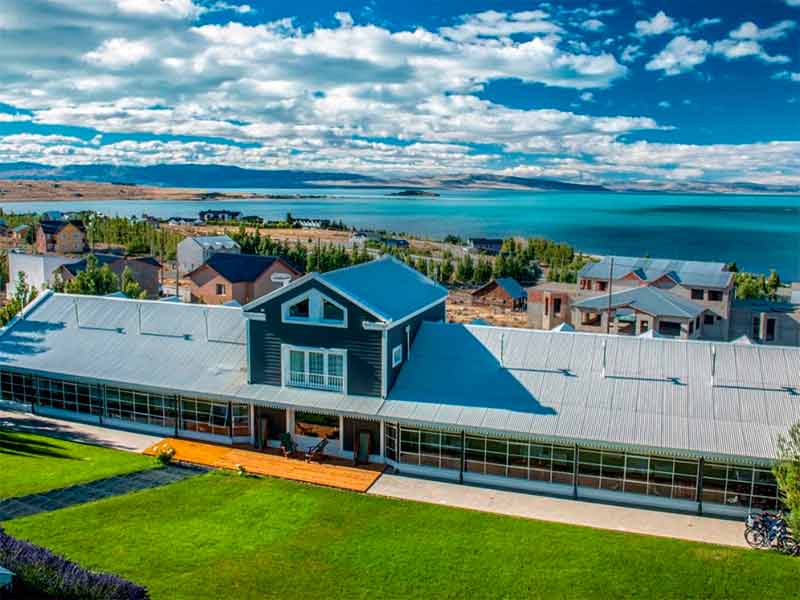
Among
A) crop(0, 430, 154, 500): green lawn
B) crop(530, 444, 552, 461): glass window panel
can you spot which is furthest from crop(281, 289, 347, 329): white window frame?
crop(530, 444, 552, 461): glass window panel

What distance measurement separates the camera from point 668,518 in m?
21.4

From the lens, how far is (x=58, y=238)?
104 meters

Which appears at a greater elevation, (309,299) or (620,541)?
(309,299)

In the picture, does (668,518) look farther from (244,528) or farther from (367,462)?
(244,528)

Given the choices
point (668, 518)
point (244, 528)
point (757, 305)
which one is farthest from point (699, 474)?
point (757, 305)

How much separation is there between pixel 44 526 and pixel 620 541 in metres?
15.6

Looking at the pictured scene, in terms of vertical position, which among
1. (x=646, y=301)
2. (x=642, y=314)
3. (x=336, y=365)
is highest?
(x=336, y=365)

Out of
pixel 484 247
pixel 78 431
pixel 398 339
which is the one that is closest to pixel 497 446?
pixel 398 339

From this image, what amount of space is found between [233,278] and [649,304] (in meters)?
35.2

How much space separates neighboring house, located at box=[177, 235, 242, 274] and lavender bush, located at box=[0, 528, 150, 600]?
7180 centimetres

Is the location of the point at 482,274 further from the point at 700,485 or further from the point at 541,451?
the point at 700,485

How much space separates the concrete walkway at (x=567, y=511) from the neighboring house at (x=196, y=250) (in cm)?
6500

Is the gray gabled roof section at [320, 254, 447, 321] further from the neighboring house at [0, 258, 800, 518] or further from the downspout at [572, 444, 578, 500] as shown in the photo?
the downspout at [572, 444, 578, 500]

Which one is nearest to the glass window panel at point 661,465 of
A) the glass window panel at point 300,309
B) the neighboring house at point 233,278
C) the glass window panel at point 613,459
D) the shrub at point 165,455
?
the glass window panel at point 613,459
